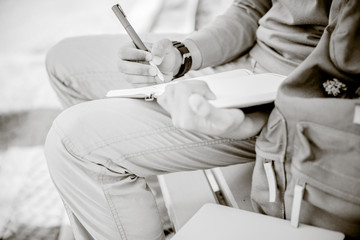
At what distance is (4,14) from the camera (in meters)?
1.99

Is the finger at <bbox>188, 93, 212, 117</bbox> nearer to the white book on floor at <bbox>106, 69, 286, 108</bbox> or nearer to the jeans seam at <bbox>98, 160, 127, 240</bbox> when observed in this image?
the white book on floor at <bbox>106, 69, 286, 108</bbox>

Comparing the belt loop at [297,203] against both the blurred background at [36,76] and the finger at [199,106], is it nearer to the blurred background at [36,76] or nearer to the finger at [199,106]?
the finger at [199,106]

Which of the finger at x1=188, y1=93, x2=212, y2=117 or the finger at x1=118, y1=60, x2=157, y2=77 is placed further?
the finger at x1=118, y1=60, x2=157, y2=77

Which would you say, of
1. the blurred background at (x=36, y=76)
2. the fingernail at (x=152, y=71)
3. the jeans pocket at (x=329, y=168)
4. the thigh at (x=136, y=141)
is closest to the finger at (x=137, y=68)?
the fingernail at (x=152, y=71)

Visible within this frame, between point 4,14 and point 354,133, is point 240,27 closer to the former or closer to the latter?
point 354,133

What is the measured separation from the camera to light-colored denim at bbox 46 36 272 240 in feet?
2.00

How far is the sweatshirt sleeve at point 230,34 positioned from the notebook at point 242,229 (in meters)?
0.40

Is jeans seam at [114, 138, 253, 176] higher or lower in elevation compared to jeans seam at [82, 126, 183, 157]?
lower

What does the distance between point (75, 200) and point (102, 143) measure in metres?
0.13

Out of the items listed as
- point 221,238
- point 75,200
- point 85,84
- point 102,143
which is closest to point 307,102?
point 221,238

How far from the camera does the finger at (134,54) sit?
71 cm

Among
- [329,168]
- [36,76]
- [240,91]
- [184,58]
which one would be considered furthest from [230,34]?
[36,76]

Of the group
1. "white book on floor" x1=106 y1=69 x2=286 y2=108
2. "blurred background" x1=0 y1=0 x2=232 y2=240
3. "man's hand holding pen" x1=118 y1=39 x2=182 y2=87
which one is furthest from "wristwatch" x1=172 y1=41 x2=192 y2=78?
"blurred background" x1=0 y1=0 x2=232 y2=240

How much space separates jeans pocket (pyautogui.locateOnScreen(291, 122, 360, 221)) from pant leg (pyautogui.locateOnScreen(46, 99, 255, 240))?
0.54 ft
